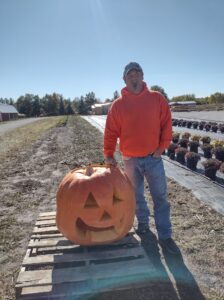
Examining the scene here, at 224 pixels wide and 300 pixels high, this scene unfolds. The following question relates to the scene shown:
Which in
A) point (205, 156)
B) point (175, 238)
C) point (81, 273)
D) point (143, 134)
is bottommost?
point (205, 156)

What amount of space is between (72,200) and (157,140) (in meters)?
1.28

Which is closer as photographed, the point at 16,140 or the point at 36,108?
the point at 16,140

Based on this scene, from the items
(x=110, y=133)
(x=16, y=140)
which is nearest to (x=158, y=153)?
(x=110, y=133)

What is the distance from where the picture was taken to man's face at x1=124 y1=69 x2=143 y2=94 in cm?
421

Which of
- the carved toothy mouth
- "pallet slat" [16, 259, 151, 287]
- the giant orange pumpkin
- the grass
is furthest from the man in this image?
the grass

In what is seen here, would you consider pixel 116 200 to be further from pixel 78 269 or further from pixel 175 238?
pixel 175 238

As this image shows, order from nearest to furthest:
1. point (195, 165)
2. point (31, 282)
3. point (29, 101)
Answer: point (31, 282), point (195, 165), point (29, 101)

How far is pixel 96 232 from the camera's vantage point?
4023 millimetres

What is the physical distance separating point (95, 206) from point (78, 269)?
25.7 inches

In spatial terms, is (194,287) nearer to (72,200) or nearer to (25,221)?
(72,200)

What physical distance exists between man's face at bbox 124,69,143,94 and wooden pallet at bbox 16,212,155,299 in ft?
5.77

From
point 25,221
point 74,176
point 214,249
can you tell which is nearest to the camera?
point 74,176

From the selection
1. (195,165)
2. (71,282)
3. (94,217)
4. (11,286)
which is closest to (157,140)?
(94,217)

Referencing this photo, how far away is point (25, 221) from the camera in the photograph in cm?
571
